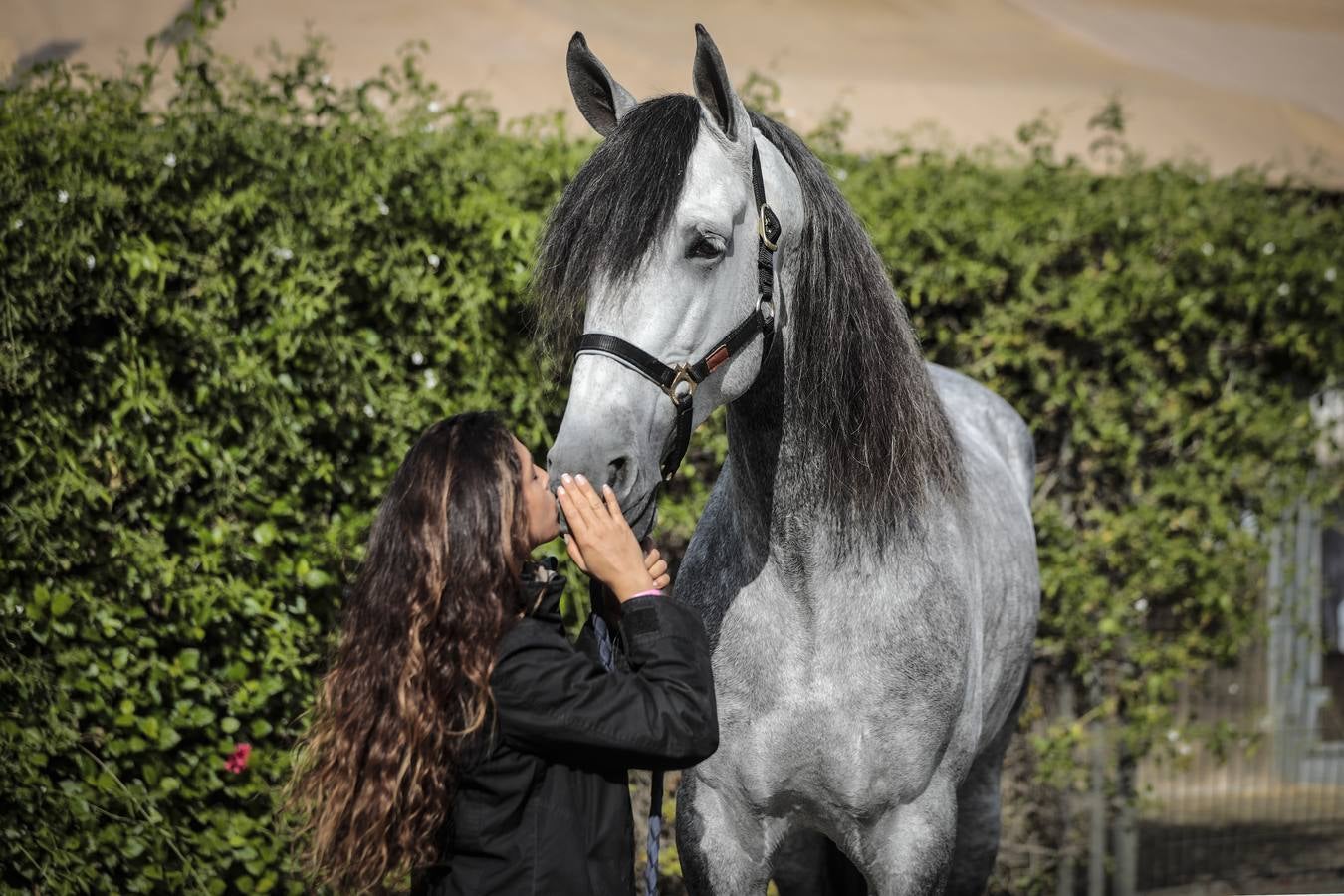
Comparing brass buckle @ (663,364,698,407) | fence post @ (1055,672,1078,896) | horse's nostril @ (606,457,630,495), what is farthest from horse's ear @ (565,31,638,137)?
fence post @ (1055,672,1078,896)

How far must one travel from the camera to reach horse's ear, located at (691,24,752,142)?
6.14ft

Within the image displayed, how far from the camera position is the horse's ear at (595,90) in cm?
213

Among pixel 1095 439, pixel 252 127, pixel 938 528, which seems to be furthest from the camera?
pixel 1095 439

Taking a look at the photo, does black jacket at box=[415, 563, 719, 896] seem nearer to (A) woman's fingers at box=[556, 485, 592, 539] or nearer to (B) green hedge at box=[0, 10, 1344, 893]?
(A) woman's fingers at box=[556, 485, 592, 539]

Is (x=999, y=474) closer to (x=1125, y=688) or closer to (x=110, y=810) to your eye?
(x=1125, y=688)

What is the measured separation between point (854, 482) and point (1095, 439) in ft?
8.85

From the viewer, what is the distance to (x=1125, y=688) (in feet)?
15.0

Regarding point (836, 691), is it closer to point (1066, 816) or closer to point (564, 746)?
point (564, 746)

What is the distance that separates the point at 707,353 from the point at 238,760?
2.36 m

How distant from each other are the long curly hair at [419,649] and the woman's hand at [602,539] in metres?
0.11

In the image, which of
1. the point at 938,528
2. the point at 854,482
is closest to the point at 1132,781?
the point at 938,528

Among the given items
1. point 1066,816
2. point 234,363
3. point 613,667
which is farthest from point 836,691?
point 1066,816

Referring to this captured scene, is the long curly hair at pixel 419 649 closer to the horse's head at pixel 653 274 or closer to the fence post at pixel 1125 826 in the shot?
the horse's head at pixel 653 274

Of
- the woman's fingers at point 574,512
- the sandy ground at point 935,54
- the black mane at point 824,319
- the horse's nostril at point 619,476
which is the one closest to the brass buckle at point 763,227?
the black mane at point 824,319
